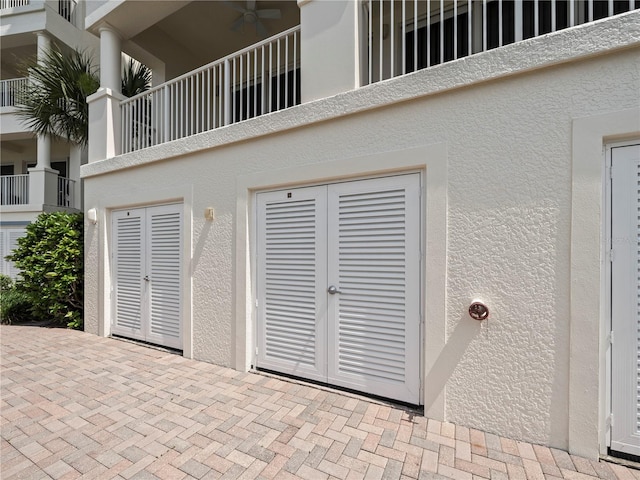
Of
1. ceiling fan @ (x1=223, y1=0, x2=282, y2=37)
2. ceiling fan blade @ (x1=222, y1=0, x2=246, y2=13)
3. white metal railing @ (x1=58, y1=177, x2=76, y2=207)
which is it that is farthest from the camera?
white metal railing @ (x1=58, y1=177, x2=76, y2=207)

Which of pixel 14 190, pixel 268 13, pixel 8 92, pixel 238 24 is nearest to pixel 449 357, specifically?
pixel 268 13

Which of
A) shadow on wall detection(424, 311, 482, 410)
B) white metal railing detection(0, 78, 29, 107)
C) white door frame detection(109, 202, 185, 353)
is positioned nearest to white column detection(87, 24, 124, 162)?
white door frame detection(109, 202, 185, 353)

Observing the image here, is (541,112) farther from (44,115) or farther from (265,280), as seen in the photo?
(44,115)

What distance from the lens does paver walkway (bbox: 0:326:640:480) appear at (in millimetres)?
2594

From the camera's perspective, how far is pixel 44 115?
7090 mm

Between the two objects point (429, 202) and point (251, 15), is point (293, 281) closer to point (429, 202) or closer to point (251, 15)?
point (429, 202)

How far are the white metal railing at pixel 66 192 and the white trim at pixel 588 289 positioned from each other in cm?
1506

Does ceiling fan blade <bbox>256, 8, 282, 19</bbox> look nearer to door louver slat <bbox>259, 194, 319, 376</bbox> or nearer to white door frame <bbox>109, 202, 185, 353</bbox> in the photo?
white door frame <bbox>109, 202, 185, 353</bbox>

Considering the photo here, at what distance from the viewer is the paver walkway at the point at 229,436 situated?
2594 mm

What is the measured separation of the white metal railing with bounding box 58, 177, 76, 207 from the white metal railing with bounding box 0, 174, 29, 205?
1.26 metres

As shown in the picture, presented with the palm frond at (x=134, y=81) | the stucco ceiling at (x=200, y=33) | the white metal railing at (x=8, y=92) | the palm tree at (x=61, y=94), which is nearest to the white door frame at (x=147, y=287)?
the palm tree at (x=61, y=94)

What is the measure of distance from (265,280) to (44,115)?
713cm

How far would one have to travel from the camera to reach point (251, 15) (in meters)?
6.45

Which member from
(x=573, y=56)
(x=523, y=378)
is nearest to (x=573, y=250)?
(x=523, y=378)
